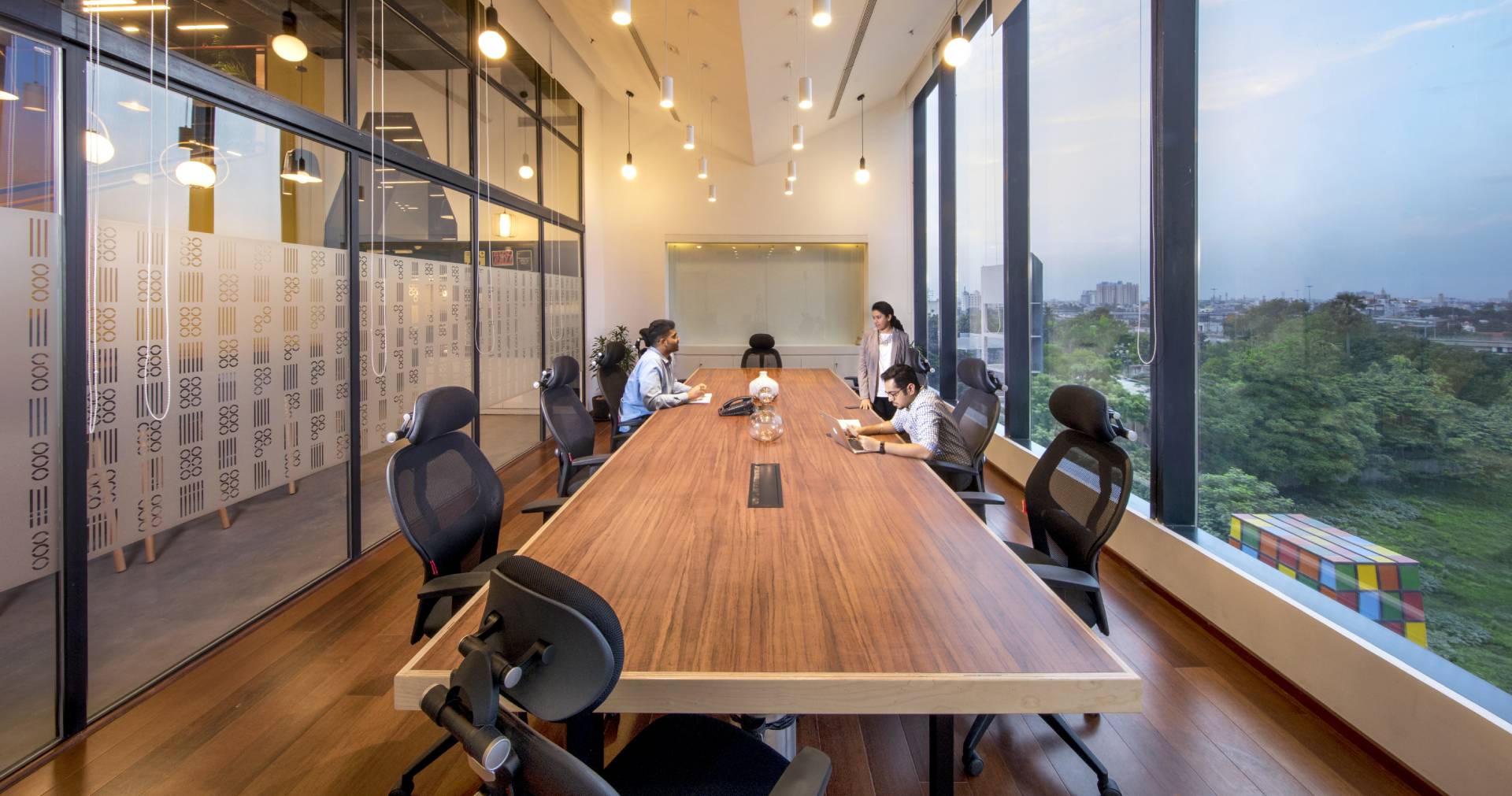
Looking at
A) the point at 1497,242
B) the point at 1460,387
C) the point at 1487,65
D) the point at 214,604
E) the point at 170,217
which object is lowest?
the point at 214,604

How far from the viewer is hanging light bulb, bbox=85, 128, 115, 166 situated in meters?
2.34

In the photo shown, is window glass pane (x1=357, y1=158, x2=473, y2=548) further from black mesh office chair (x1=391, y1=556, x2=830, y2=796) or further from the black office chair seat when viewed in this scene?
black mesh office chair (x1=391, y1=556, x2=830, y2=796)

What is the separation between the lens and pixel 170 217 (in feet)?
8.82

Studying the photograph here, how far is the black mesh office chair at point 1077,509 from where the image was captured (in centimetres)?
209

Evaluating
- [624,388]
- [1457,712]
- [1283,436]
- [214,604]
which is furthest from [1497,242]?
[214,604]

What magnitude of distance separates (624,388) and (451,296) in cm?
147

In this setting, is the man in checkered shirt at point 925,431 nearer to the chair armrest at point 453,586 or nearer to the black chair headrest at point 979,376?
the black chair headrest at point 979,376

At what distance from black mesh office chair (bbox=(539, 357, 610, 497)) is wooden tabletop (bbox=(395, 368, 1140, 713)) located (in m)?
0.90

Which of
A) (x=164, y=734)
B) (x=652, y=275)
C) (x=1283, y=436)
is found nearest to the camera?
(x=164, y=734)

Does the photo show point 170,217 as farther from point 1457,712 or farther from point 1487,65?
point 1457,712

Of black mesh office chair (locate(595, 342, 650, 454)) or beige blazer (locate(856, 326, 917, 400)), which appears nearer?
black mesh office chair (locate(595, 342, 650, 454))

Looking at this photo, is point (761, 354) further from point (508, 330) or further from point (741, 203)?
point (508, 330)

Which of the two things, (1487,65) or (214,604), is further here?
(214,604)

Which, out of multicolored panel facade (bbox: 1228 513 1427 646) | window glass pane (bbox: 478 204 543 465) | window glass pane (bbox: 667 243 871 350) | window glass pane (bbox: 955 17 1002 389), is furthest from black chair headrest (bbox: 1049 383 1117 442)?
window glass pane (bbox: 667 243 871 350)
